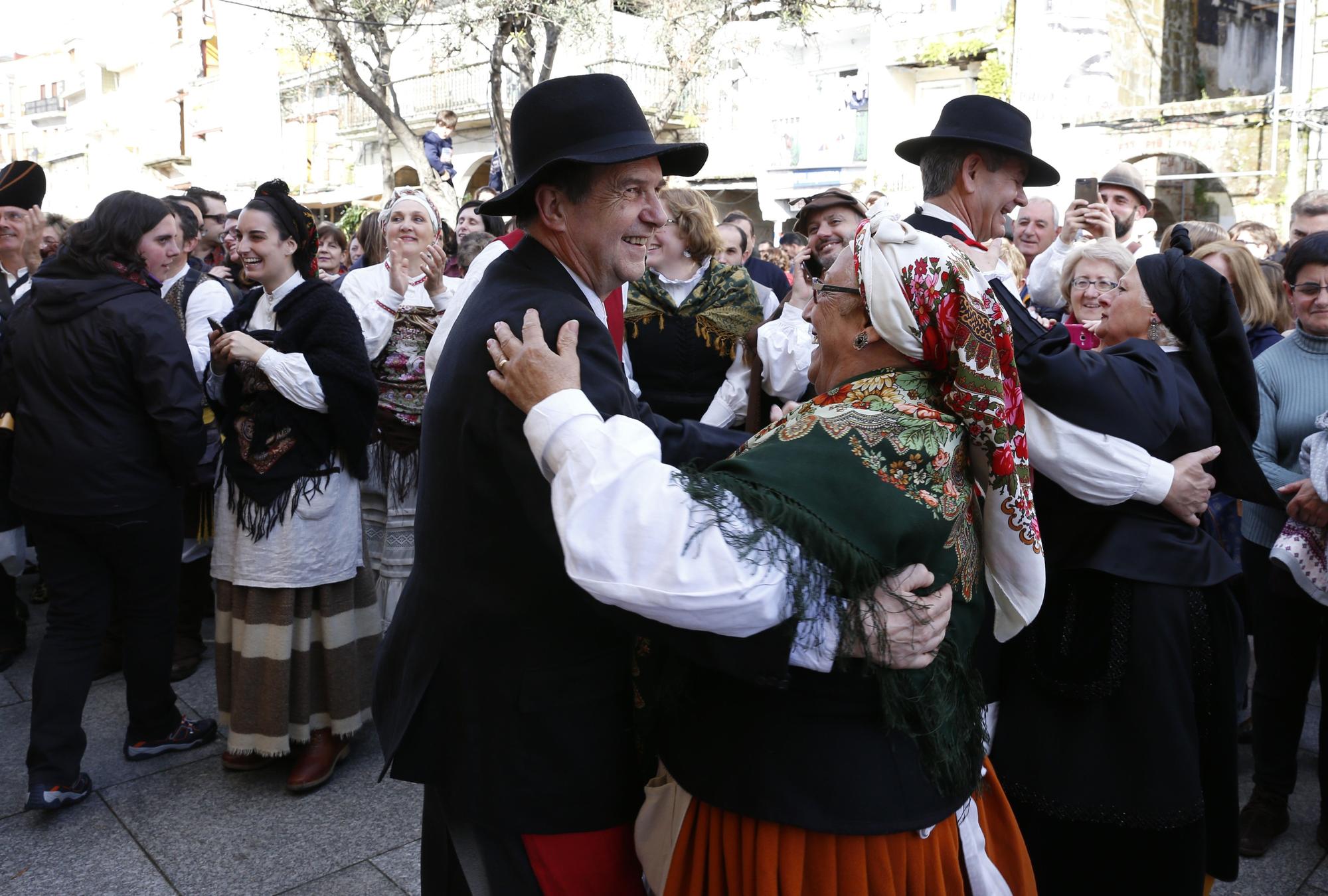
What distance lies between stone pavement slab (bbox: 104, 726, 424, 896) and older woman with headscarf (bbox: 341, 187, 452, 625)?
93 centimetres

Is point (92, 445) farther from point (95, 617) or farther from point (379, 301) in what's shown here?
point (379, 301)

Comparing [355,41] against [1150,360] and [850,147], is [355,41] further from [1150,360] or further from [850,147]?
[1150,360]

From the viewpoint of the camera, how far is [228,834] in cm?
366

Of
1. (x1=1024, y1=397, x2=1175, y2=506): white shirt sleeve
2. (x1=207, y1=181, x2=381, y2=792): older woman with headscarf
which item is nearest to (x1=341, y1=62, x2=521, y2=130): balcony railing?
(x1=207, y1=181, x2=381, y2=792): older woman with headscarf

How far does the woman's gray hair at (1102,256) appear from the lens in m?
3.69

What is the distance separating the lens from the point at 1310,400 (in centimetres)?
400

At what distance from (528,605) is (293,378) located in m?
2.22

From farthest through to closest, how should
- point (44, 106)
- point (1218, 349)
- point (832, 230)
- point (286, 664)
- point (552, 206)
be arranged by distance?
point (44, 106) < point (832, 230) < point (286, 664) < point (1218, 349) < point (552, 206)

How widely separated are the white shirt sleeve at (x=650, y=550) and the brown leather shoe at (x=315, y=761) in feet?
9.47

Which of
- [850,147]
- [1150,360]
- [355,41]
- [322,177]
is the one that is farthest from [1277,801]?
[322,177]

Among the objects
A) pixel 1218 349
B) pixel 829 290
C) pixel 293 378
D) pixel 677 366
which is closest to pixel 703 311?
pixel 677 366

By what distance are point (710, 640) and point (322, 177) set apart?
3299cm

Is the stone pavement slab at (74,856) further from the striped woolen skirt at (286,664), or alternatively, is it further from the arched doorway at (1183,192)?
the arched doorway at (1183,192)

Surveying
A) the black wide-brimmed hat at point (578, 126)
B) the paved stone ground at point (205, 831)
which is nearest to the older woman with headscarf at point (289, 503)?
the paved stone ground at point (205, 831)
